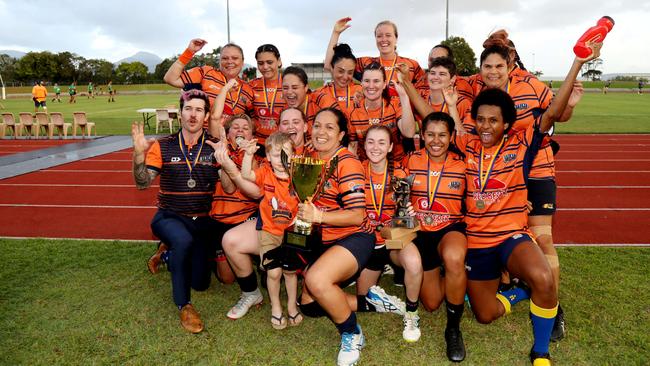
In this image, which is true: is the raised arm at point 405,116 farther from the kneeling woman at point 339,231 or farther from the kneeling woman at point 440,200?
the kneeling woman at point 339,231

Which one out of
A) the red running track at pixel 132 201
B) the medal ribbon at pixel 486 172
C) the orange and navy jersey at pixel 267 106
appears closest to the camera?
the medal ribbon at pixel 486 172

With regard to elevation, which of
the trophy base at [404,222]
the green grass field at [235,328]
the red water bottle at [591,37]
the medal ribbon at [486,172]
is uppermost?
the red water bottle at [591,37]

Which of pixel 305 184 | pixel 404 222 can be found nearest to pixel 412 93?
pixel 404 222

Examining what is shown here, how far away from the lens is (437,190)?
3.60m

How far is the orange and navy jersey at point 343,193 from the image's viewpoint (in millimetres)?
3270

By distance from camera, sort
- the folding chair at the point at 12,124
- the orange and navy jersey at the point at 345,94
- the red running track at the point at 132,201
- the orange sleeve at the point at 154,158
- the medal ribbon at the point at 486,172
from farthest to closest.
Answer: the folding chair at the point at 12,124 < the red running track at the point at 132,201 < the orange and navy jersey at the point at 345,94 < the orange sleeve at the point at 154,158 < the medal ribbon at the point at 486,172

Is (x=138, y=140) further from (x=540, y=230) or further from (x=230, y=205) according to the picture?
(x=540, y=230)

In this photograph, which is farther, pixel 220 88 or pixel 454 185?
pixel 220 88

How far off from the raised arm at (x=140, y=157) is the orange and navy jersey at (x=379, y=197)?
1.84 metres

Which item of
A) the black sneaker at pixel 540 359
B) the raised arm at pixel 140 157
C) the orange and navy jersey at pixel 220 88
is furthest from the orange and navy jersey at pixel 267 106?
the black sneaker at pixel 540 359

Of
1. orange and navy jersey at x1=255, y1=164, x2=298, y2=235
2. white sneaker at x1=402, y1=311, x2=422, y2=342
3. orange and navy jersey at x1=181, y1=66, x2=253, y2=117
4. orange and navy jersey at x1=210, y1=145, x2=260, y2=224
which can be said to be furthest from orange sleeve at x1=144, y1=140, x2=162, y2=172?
white sneaker at x1=402, y1=311, x2=422, y2=342

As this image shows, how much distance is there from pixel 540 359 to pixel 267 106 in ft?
11.8

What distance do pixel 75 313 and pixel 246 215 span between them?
1657 mm

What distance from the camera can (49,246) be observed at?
546 centimetres
